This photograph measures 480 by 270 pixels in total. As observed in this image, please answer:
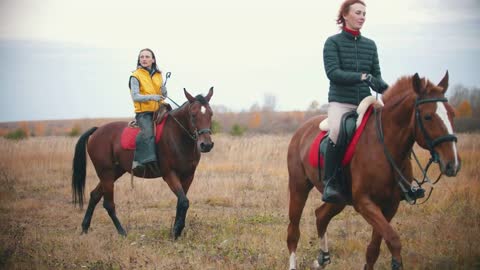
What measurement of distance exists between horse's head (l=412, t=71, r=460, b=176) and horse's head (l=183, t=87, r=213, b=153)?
4214 mm

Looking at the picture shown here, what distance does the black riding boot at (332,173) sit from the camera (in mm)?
5629

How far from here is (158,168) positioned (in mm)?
9250

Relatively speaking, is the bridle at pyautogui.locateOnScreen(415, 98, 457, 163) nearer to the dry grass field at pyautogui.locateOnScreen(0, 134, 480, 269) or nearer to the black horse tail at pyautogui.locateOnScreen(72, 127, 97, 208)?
the dry grass field at pyautogui.locateOnScreen(0, 134, 480, 269)

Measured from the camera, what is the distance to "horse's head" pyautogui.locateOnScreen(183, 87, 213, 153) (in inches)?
336

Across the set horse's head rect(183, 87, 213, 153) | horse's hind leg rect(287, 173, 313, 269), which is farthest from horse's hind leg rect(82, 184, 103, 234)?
horse's hind leg rect(287, 173, 313, 269)

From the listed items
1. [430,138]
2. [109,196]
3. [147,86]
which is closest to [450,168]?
[430,138]

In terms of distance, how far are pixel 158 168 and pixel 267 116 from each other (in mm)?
64556

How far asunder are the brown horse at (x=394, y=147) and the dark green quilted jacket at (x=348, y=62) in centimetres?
46

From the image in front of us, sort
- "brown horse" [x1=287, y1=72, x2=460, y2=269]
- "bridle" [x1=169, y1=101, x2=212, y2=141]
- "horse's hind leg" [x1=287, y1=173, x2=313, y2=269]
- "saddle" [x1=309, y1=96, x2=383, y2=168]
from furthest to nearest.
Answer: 1. "bridle" [x1=169, y1=101, x2=212, y2=141]
2. "horse's hind leg" [x1=287, y1=173, x2=313, y2=269]
3. "saddle" [x1=309, y1=96, x2=383, y2=168]
4. "brown horse" [x1=287, y1=72, x2=460, y2=269]

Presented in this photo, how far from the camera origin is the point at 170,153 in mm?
9125

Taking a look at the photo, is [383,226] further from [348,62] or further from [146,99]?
[146,99]

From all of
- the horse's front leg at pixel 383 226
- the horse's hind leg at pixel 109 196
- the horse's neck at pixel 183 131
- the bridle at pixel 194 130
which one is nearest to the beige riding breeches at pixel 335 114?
the horse's front leg at pixel 383 226

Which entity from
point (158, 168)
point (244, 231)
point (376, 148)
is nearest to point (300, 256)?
point (244, 231)

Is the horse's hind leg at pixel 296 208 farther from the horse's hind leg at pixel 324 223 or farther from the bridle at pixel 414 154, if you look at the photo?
the bridle at pixel 414 154
